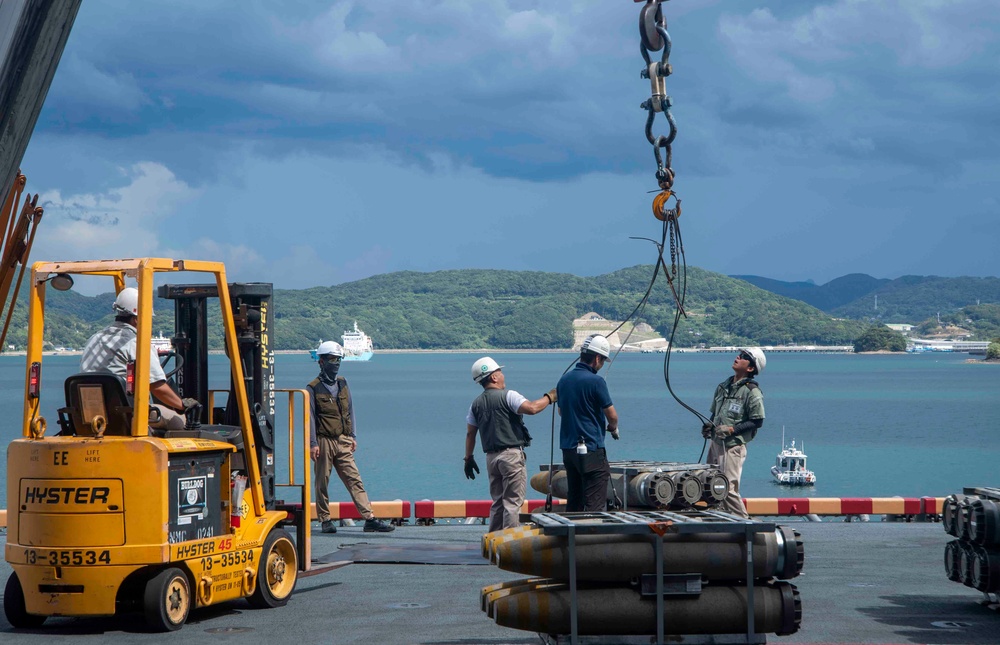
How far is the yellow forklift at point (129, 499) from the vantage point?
8.26 metres

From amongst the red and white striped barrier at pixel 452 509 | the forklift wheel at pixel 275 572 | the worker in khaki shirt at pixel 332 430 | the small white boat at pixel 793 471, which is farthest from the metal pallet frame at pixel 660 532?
the small white boat at pixel 793 471

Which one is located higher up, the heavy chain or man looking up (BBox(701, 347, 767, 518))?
the heavy chain

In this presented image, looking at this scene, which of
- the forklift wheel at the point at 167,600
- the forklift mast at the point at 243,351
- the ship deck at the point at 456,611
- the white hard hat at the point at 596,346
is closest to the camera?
the forklift wheel at the point at 167,600

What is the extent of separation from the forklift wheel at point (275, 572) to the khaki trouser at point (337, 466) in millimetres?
4308

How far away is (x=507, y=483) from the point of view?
12.0 meters

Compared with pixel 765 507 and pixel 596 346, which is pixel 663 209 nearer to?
pixel 596 346

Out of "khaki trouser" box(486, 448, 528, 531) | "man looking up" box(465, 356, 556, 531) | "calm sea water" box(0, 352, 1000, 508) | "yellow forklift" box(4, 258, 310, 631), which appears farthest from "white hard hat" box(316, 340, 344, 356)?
"calm sea water" box(0, 352, 1000, 508)

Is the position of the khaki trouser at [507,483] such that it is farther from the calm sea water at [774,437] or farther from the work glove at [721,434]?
the calm sea water at [774,437]

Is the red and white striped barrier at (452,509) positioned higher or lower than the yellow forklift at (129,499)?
lower

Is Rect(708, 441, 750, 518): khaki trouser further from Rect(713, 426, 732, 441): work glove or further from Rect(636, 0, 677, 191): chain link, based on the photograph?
Rect(636, 0, 677, 191): chain link

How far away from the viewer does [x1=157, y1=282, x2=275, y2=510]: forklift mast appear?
10211mm

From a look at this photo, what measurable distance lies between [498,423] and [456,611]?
9.57 feet

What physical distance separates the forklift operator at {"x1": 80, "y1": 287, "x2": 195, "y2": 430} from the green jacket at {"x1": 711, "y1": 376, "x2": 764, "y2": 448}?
5.52 m

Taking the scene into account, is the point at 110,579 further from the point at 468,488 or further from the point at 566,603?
the point at 468,488
